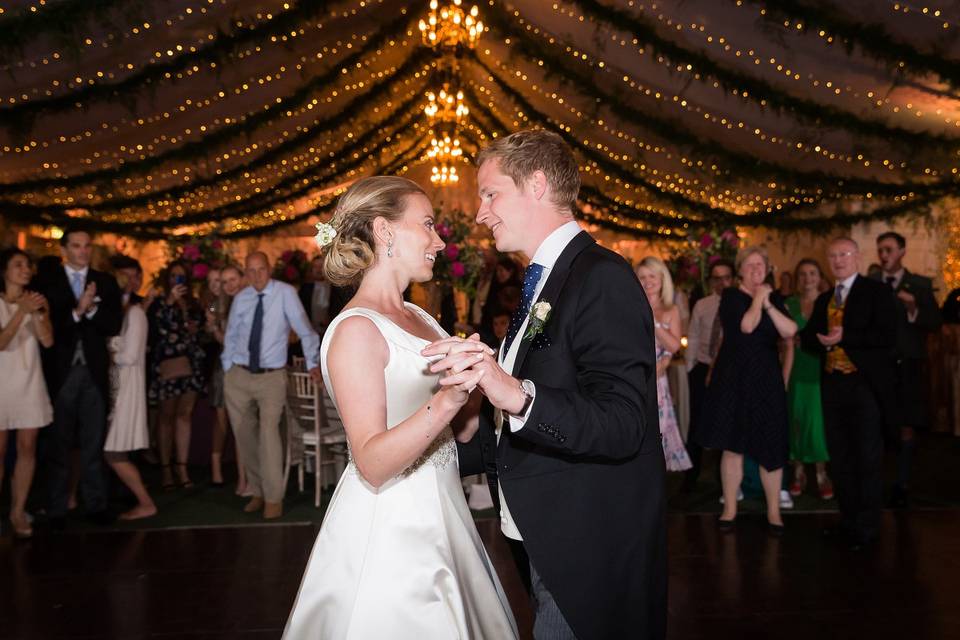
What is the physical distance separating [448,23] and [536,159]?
20.5ft

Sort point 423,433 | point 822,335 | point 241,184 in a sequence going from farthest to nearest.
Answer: point 241,184, point 822,335, point 423,433

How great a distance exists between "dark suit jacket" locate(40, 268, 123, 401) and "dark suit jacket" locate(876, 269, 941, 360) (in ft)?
16.2

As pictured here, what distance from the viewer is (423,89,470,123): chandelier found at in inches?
394

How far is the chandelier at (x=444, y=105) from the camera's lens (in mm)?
10000

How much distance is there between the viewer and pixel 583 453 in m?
1.54

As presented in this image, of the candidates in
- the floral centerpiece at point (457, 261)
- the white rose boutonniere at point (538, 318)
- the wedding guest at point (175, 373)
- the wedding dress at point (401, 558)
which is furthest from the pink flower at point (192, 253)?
the white rose boutonniere at point (538, 318)

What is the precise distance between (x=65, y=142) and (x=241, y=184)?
320 centimetres

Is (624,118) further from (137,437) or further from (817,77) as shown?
(137,437)

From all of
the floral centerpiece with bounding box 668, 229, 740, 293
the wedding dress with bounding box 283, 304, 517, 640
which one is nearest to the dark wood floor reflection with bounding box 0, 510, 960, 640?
the wedding dress with bounding box 283, 304, 517, 640

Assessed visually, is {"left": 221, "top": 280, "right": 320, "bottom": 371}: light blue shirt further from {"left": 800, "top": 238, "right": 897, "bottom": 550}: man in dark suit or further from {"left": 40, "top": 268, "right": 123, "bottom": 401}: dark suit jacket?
{"left": 800, "top": 238, "right": 897, "bottom": 550}: man in dark suit

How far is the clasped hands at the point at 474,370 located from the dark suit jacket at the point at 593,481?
197 mm

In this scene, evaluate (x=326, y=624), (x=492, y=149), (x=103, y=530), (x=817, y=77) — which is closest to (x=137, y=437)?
(x=103, y=530)

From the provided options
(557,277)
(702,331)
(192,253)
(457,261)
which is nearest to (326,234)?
(557,277)

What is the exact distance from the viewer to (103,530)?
5.15 metres
